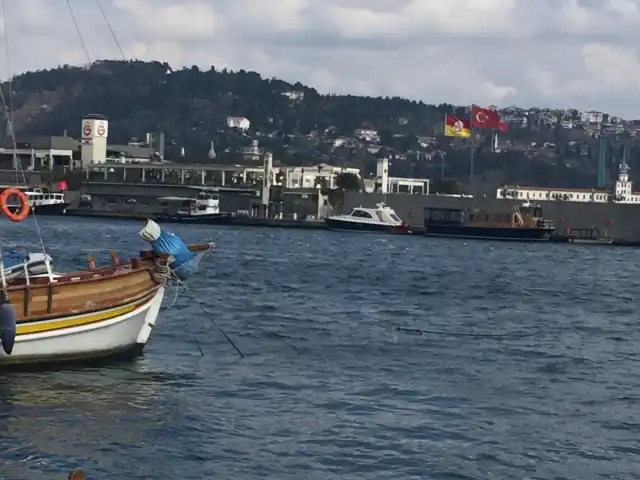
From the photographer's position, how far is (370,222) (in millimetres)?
106312

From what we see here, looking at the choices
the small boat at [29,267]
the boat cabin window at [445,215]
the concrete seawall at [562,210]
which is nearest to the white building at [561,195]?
the concrete seawall at [562,210]

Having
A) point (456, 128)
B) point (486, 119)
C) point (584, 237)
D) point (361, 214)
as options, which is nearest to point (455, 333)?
point (361, 214)

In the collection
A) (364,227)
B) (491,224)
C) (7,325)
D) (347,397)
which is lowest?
(347,397)

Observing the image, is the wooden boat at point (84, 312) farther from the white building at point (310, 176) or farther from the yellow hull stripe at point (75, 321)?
the white building at point (310, 176)

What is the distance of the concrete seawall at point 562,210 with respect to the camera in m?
109

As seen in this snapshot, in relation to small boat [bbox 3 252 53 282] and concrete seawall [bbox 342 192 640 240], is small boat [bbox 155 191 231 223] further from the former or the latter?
small boat [bbox 3 252 53 282]

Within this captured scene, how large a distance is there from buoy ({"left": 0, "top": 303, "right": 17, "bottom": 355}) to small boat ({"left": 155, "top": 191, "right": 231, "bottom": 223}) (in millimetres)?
91526

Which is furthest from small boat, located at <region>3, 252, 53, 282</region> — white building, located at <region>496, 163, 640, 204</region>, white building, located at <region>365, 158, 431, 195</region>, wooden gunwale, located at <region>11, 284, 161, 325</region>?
white building, located at <region>496, 163, 640, 204</region>

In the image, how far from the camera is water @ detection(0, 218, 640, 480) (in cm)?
1712

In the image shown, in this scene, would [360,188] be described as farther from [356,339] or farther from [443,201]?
[356,339]

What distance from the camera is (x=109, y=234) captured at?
80.6m

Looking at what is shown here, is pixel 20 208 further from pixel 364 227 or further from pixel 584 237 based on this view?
pixel 584 237

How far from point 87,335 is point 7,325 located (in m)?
2.14

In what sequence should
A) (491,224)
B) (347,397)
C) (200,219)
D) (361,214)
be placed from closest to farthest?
(347,397) → (491,224) → (361,214) → (200,219)
